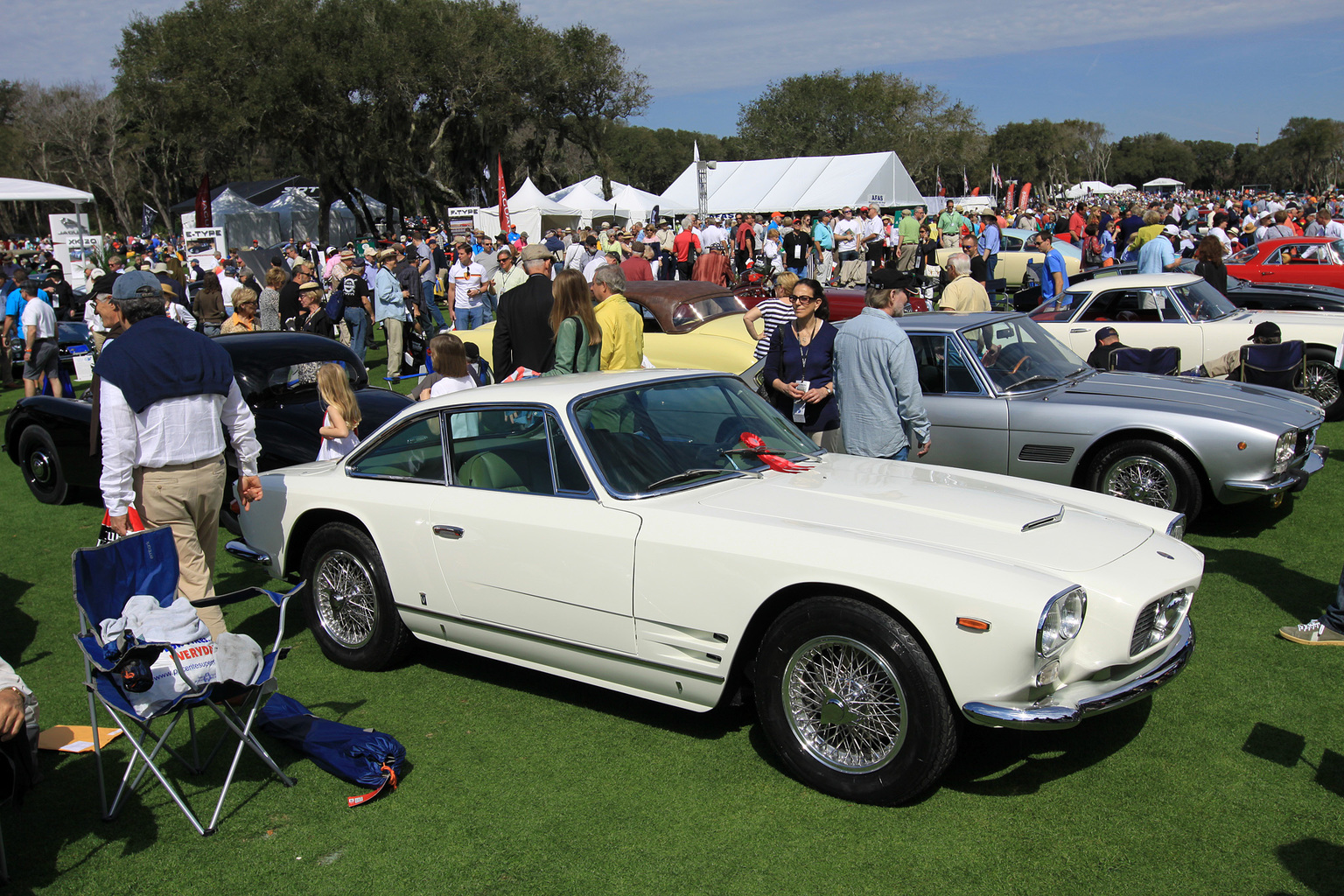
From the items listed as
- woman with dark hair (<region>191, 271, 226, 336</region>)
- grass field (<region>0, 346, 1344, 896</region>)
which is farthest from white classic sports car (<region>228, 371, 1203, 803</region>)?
woman with dark hair (<region>191, 271, 226, 336</region>)

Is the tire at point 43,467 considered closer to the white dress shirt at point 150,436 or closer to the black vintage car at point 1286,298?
the white dress shirt at point 150,436

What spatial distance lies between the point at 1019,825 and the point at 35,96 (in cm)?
8048

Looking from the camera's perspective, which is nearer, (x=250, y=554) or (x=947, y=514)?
(x=947, y=514)

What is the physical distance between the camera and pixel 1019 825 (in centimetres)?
356

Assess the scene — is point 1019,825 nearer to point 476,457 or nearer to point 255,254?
point 476,457

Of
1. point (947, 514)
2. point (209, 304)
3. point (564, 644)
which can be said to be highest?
point (209, 304)

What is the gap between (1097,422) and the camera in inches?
271

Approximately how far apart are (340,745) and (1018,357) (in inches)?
223

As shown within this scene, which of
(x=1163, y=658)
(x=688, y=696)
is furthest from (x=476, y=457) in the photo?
(x=1163, y=658)

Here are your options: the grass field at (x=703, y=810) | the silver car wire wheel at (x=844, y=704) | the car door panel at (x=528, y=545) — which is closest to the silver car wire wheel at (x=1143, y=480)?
the grass field at (x=703, y=810)

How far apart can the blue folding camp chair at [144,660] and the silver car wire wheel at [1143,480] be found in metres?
5.55

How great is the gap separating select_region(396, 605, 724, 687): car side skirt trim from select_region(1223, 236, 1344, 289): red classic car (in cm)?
1506

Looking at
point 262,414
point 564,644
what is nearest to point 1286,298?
point 564,644

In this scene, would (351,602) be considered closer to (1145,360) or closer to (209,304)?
(1145,360)
